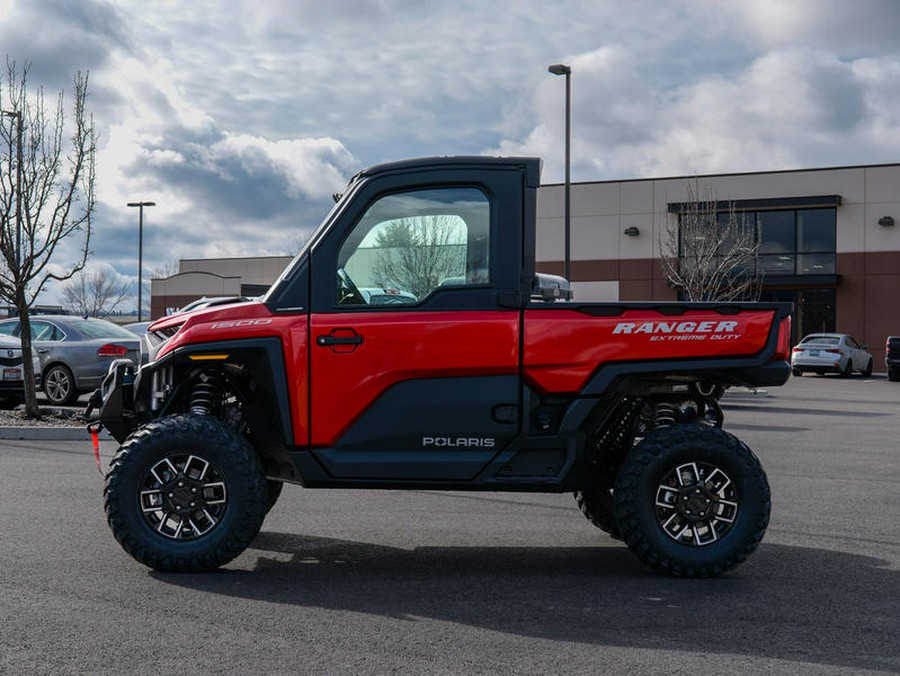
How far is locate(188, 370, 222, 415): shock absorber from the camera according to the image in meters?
6.52

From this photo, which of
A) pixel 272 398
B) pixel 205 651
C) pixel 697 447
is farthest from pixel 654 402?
pixel 205 651

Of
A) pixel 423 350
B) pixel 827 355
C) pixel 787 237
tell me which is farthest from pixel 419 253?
pixel 787 237

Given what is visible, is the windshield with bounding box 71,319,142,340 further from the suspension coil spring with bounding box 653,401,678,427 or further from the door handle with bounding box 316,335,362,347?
the suspension coil spring with bounding box 653,401,678,427

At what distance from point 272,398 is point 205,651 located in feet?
6.21

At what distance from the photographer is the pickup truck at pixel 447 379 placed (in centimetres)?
603

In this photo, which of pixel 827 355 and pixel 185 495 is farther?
pixel 827 355

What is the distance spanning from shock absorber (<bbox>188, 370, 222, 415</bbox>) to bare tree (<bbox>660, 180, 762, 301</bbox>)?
3171cm

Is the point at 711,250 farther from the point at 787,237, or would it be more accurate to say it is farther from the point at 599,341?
the point at 599,341

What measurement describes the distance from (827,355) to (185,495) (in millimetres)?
33200

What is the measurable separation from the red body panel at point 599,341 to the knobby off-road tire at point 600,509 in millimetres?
1397

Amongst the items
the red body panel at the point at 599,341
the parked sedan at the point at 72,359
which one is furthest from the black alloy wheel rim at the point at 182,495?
the parked sedan at the point at 72,359

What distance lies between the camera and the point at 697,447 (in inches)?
240

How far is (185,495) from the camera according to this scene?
616 centimetres

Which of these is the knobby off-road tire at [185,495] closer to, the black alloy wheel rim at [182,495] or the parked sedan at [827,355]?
the black alloy wheel rim at [182,495]
